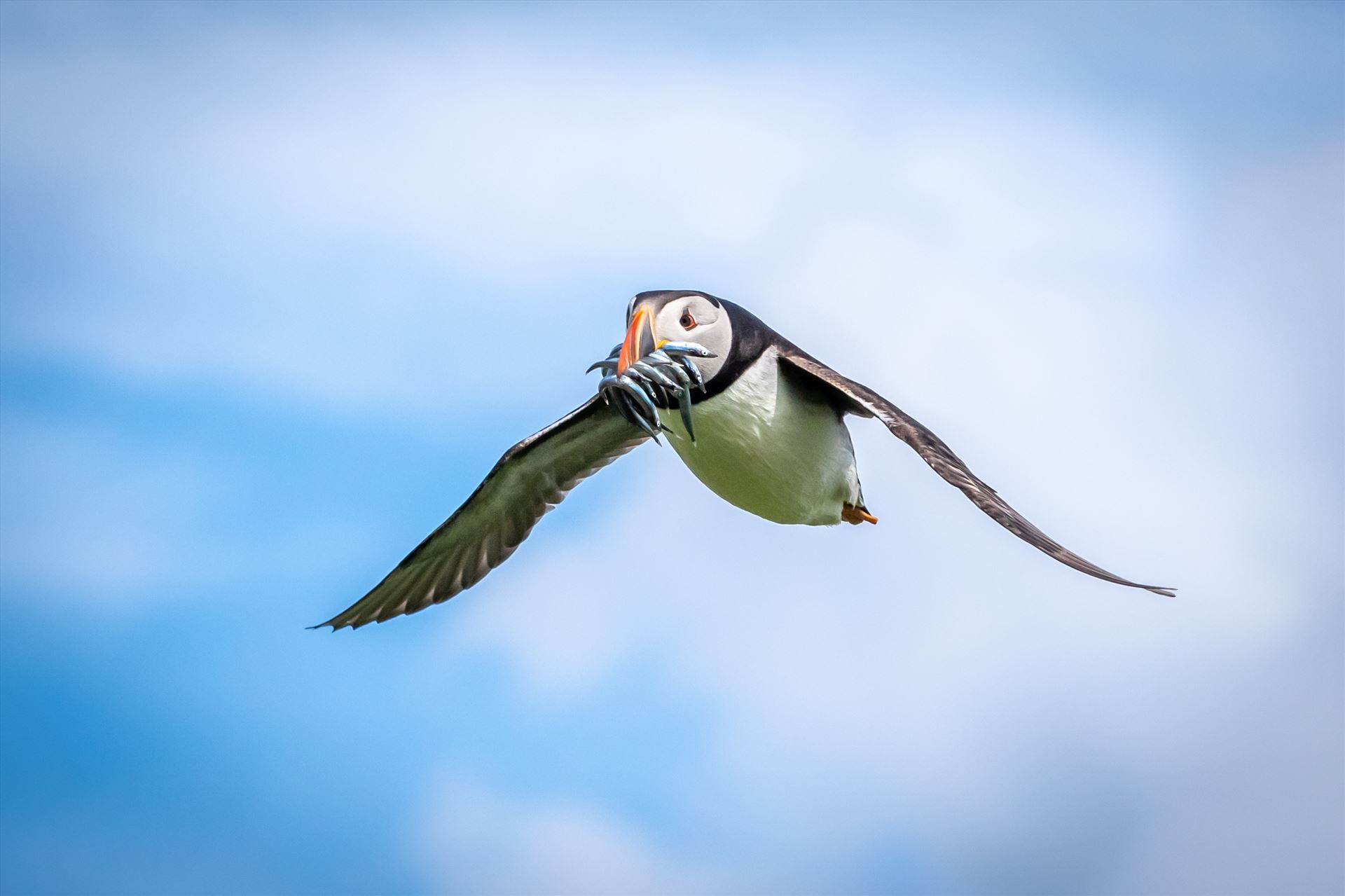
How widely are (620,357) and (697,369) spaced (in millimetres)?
995

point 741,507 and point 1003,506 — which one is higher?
point 741,507

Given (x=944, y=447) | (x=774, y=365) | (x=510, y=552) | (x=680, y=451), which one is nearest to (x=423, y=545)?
(x=510, y=552)

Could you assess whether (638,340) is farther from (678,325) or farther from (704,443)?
(704,443)

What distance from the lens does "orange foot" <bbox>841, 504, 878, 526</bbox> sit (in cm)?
1552

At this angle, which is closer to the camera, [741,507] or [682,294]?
[682,294]

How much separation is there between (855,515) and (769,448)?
1.98 m

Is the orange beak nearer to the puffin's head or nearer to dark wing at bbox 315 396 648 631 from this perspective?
the puffin's head

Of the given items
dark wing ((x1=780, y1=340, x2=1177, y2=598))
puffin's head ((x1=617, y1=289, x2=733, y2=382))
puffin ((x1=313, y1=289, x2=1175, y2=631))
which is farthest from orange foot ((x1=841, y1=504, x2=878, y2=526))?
puffin's head ((x1=617, y1=289, x2=733, y2=382))

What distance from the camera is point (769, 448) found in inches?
552

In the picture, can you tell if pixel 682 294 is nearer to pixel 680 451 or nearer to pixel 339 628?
pixel 680 451

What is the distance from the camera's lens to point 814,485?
14.7 metres

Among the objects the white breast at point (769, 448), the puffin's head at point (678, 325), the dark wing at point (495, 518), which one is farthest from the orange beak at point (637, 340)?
the dark wing at point (495, 518)

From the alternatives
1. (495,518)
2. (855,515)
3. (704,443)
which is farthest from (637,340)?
(495,518)

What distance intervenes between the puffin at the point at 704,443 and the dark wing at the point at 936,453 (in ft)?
0.05
